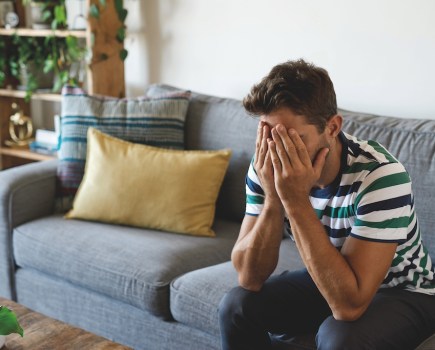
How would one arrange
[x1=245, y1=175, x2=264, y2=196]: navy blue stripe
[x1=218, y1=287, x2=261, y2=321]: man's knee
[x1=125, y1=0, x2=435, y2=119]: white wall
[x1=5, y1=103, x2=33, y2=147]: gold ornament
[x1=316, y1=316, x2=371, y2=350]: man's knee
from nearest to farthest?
1. [x1=316, y1=316, x2=371, y2=350]: man's knee
2. [x1=218, y1=287, x2=261, y2=321]: man's knee
3. [x1=245, y1=175, x2=264, y2=196]: navy blue stripe
4. [x1=125, y1=0, x2=435, y2=119]: white wall
5. [x1=5, y1=103, x2=33, y2=147]: gold ornament

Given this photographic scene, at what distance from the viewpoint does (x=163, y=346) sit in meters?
2.17

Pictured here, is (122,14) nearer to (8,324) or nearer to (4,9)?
(4,9)

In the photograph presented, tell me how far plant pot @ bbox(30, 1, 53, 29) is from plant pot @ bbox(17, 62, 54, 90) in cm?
25

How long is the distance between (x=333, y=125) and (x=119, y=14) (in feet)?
6.02

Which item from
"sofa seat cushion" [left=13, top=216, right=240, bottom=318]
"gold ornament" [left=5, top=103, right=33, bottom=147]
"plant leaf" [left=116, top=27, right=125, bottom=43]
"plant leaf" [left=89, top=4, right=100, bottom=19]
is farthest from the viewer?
"gold ornament" [left=5, top=103, right=33, bottom=147]

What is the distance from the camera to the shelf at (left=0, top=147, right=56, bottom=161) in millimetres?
3539

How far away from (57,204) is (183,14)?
1033 mm

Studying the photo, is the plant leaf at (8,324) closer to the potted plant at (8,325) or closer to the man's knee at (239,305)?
the potted plant at (8,325)

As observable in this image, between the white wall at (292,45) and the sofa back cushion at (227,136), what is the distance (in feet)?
1.03

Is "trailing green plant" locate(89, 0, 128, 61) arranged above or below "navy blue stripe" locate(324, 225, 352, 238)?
above

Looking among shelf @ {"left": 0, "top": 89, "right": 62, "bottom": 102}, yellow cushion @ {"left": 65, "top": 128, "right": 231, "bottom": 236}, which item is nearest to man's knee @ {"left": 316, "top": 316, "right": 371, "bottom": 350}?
yellow cushion @ {"left": 65, "top": 128, "right": 231, "bottom": 236}

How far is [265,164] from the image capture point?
169 centimetres

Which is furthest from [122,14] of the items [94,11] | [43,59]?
[43,59]

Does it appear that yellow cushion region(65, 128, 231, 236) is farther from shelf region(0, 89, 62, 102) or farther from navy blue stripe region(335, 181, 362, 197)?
shelf region(0, 89, 62, 102)
